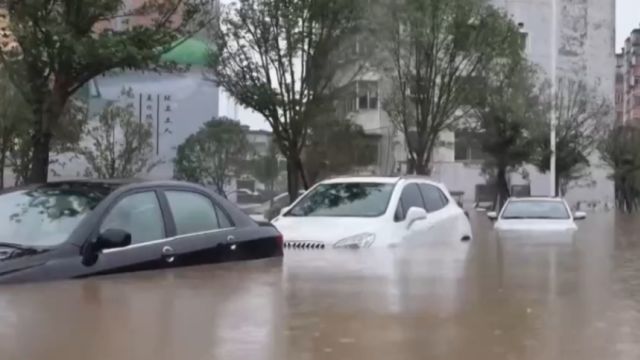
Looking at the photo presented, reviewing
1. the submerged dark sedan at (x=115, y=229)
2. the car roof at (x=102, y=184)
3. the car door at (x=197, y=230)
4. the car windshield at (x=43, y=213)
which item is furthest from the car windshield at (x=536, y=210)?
the car windshield at (x=43, y=213)

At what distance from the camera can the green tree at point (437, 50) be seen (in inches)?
1078

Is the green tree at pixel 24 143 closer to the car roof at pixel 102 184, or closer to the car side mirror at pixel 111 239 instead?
the car roof at pixel 102 184

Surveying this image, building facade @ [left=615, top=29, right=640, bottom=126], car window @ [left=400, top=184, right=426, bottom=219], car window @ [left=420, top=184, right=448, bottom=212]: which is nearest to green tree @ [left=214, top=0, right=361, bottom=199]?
car window @ [left=420, top=184, right=448, bottom=212]

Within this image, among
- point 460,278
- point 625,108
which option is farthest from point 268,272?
point 625,108

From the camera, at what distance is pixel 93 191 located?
307 inches

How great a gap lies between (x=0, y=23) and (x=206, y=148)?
90.0 ft

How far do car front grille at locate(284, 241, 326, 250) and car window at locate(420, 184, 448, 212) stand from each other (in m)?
2.82

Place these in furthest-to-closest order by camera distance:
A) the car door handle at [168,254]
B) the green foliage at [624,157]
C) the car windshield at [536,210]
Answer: the green foliage at [624,157] → the car windshield at [536,210] → the car door handle at [168,254]

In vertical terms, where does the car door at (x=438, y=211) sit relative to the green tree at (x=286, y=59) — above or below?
below

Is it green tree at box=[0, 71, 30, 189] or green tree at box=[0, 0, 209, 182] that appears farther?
green tree at box=[0, 71, 30, 189]

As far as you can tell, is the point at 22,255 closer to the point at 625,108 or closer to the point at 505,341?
the point at 505,341

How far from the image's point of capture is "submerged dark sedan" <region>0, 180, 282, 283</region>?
23.1 ft

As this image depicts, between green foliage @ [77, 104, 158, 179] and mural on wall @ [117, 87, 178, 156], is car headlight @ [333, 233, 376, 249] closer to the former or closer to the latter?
green foliage @ [77, 104, 158, 179]

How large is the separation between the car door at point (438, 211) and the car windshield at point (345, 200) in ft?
2.95
